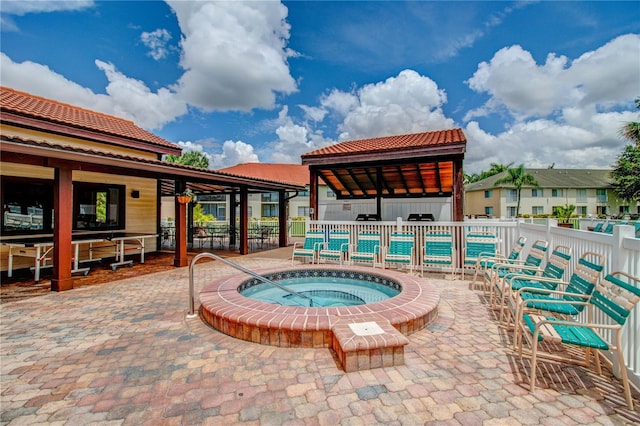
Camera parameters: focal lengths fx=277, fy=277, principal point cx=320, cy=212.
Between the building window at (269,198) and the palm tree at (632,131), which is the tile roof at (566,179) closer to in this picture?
the palm tree at (632,131)

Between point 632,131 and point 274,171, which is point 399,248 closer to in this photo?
point 274,171

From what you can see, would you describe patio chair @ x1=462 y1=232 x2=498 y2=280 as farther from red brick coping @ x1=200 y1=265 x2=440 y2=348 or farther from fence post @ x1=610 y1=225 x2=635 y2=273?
fence post @ x1=610 y1=225 x2=635 y2=273

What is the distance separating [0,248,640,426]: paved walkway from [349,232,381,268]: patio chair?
3.66m

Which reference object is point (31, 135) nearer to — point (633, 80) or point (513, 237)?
point (513, 237)

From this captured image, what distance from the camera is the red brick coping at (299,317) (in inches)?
117

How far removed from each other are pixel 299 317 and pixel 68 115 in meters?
11.2

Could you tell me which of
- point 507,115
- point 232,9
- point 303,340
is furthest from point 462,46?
point 507,115

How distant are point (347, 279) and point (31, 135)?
30.6 feet

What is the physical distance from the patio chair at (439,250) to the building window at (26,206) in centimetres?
1014

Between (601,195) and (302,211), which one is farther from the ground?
(601,195)

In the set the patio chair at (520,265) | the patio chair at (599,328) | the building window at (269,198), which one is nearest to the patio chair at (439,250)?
the patio chair at (520,265)

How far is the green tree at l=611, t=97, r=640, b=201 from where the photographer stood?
75.2 feet

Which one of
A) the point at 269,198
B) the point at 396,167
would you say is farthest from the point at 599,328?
the point at 269,198

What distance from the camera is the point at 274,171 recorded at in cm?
3394
